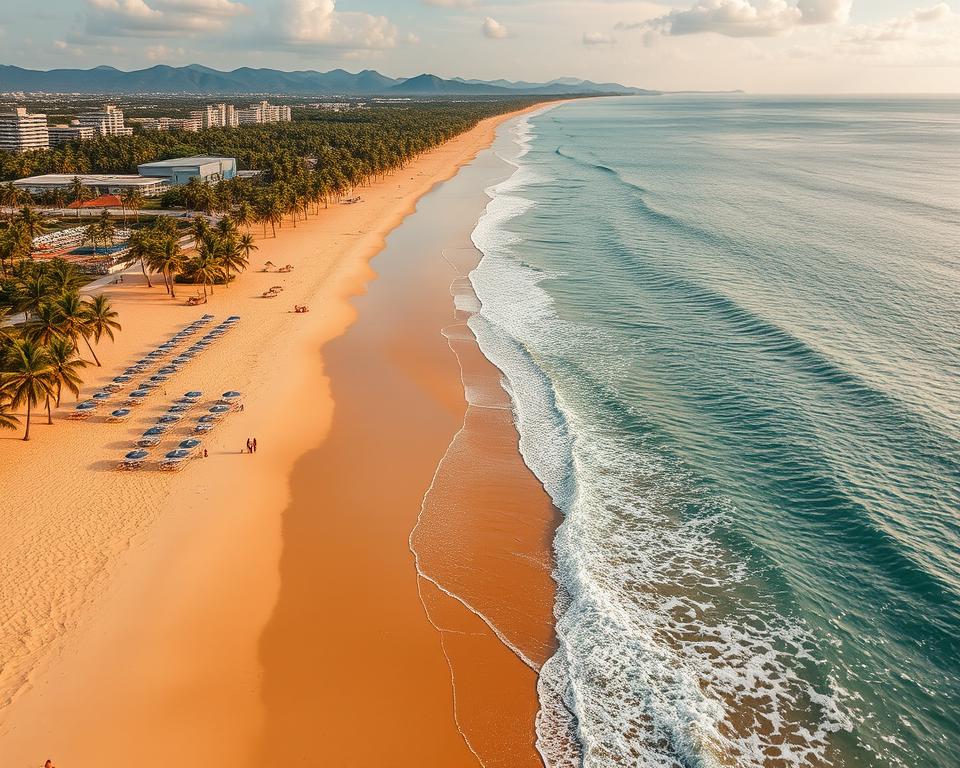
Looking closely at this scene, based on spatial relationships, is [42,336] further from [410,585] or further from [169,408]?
[410,585]

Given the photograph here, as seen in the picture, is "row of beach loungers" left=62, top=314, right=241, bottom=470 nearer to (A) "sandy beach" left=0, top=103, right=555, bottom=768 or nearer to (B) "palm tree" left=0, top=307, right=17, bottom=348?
(A) "sandy beach" left=0, top=103, right=555, bottom=768

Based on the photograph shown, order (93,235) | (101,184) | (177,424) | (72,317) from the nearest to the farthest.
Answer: (177,424) < (72,317) < (93,235) < (101,184)

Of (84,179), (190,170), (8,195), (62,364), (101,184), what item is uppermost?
(190,170)

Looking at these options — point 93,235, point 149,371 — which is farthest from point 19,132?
point 149,371

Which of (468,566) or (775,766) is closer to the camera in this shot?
(775,766)

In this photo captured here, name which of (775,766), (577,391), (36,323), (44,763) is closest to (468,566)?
(775,766)

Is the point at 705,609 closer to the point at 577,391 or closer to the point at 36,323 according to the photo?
the point at 577,391

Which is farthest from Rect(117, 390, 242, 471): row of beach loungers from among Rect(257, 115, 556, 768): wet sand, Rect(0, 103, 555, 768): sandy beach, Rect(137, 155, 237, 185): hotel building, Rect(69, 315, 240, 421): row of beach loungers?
Rect(137, 155, 237, 185): hotel building
